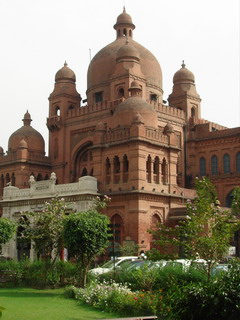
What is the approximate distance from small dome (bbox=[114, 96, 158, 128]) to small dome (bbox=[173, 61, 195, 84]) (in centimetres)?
962

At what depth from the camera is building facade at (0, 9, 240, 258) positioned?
30.5 m

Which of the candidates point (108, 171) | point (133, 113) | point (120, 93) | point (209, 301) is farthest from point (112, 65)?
point (209, 301)

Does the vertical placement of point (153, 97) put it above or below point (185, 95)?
below

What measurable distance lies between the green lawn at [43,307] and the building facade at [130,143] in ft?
39.8

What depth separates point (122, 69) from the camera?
36.3 m

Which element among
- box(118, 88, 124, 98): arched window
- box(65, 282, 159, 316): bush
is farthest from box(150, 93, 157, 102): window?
box(65, 282, 159, 316): bush

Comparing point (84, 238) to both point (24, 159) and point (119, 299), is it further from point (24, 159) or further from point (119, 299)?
point (24, 159)

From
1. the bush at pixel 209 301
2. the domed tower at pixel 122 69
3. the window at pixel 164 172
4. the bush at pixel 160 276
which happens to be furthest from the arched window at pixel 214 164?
the bush at pixel 209 301

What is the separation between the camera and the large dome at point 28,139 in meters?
39.9

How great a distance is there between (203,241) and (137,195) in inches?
616

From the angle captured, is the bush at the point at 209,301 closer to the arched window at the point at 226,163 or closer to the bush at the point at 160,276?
the bush at the point at 160,276

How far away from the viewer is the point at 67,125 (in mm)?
39312

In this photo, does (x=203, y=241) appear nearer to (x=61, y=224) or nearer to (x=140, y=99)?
(x=61, y=224)

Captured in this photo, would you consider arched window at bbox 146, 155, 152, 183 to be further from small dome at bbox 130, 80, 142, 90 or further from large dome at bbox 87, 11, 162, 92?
large dome at bbox 87, 11, 162, 92
